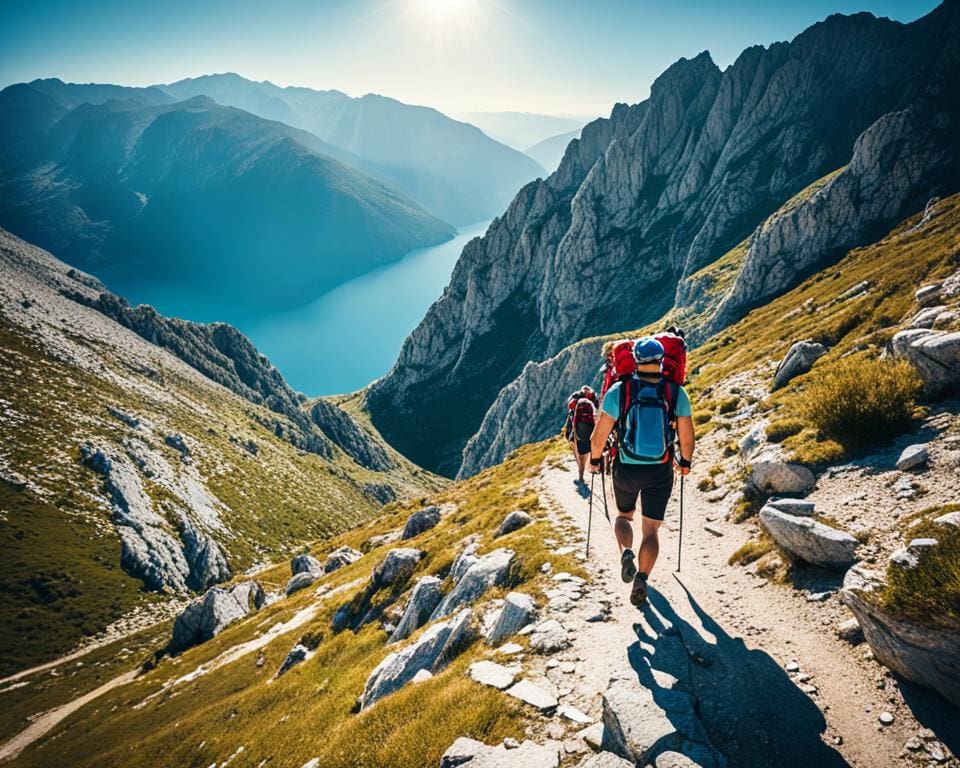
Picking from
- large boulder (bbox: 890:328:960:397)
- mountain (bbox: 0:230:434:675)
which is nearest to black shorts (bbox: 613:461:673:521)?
large boulder (bbox: 890:328:960:397)

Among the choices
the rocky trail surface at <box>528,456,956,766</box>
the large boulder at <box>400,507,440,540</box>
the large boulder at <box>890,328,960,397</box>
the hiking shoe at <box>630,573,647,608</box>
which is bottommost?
the large boulder at <box>400,507,440,540</box>

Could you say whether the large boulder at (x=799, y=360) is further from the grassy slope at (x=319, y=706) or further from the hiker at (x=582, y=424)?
the grassy slope at (x=319, y=706)

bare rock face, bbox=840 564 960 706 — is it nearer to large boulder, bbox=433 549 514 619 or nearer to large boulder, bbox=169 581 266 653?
large boulder, bbox=433 549 514 619

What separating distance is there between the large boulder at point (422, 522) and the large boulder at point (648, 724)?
2651 cm

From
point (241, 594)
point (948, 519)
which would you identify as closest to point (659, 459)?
point (948, 519)

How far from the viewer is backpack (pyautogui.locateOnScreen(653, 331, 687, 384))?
29.2 ft

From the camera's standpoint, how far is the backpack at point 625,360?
28.8 feet

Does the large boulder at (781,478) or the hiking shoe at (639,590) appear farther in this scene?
the large boulder at (781,478)

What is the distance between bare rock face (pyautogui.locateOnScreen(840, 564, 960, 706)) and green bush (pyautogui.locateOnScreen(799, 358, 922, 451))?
5.60 meters

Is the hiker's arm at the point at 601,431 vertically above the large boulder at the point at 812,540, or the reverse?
the hiker's arm at the point at 601,431

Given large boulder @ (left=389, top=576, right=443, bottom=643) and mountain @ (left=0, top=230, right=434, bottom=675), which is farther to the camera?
mountain @ (left=0, top=230, right=434, bottom=675)

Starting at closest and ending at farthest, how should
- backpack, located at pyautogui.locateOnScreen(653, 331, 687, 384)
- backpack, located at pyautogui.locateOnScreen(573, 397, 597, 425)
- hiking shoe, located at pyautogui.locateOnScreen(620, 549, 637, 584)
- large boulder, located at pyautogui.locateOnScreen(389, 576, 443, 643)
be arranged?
hiking shoe, located at pyautogui.locateOnScreen(620, 549, 637, 584) → backpack, located at pyautogui.locateOnScreen(653, 331, 687, 384) → large boulder, located at pyautogui.locateOnScreen(389, 576, 443, 643) → backpack, located at pyautogui.locateOnScreen(573, 397, 597, 425)

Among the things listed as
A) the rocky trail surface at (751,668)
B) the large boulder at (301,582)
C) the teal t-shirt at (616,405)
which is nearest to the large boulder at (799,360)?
the rocky trail surface at (751,668)

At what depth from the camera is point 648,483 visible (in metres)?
8.49
